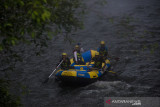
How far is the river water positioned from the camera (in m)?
10.5

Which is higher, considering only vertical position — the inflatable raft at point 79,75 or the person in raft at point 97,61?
the person in raft at point 97,61

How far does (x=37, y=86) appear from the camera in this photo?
12.4 m

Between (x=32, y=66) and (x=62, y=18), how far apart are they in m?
9.76

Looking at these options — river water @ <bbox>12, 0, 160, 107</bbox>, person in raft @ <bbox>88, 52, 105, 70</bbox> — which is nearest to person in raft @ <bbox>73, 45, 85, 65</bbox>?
person in raft @ <bbox>88, 52, 105, 70</bbox>

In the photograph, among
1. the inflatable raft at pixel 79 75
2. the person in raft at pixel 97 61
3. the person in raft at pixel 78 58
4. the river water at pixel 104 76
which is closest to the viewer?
the river water at pixel 104 76

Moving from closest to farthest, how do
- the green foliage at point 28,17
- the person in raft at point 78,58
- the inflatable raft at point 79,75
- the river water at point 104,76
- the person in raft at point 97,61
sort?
the green foliage at point 28,17 < the river water at point 104,76 < the inflatable raft at point 79,75 < the person in raft at point 97,61 < the person in raft at point 78,58

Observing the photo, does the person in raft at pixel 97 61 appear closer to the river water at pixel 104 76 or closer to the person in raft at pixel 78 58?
the river water at pixel 104 76

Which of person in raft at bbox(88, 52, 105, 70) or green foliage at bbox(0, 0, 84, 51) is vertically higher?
green foliage at bbox(0, 0, 84, 51)

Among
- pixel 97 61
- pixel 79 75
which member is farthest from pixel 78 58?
pixel 79 75

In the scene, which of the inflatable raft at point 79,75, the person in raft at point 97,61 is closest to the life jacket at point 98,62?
the person in raft at point 97,61

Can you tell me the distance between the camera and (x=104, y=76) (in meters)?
13.3

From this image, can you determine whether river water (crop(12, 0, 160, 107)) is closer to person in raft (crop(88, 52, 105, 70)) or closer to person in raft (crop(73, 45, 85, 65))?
person in raft (crop(88, 52, 105, 70))

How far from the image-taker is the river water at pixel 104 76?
10541mm

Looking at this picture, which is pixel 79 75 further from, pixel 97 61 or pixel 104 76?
pixel 104 76
